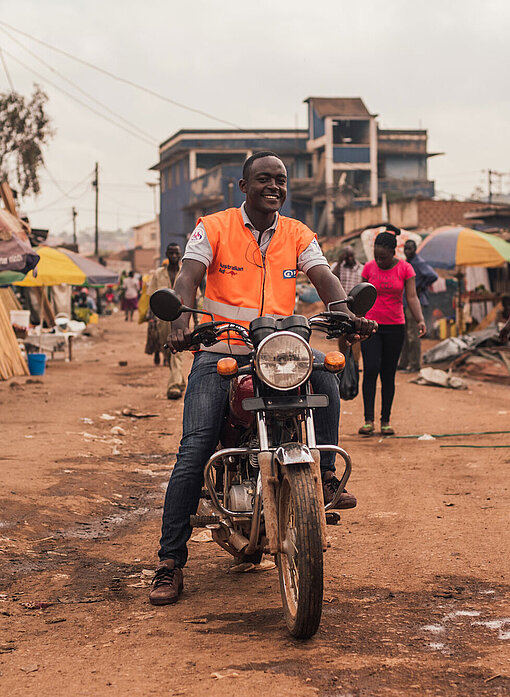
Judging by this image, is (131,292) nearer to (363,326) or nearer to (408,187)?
(408,187)

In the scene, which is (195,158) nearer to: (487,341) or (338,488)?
(487,341)

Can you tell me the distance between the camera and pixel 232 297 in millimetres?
4086

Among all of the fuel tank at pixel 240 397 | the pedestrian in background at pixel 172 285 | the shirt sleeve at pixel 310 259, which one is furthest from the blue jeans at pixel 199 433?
the pedestrian in background at pixel 172 285

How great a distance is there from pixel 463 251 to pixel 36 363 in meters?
7.89

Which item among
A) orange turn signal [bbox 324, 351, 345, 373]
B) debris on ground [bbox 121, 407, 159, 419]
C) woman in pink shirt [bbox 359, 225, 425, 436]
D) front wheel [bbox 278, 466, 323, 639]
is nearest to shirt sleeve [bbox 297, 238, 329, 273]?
orange turn signal [bbox 324, 351, 345, 373]

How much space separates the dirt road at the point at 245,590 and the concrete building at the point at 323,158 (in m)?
42.6

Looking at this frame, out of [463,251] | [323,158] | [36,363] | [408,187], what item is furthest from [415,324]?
[408,187]

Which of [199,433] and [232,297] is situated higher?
[232,297]

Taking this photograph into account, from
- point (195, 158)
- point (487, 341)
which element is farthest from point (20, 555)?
point (195, 158)

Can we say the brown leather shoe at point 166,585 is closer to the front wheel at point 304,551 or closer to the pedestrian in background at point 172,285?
the front wheel at point 304,551

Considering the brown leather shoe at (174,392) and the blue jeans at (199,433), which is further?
the brown leather shoe at (174,392)

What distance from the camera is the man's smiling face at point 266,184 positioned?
412 centimetres

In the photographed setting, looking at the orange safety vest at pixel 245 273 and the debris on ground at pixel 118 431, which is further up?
the orange safety vest at pixel 245 273

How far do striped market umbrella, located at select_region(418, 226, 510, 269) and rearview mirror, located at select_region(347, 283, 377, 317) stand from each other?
42.3 feet
